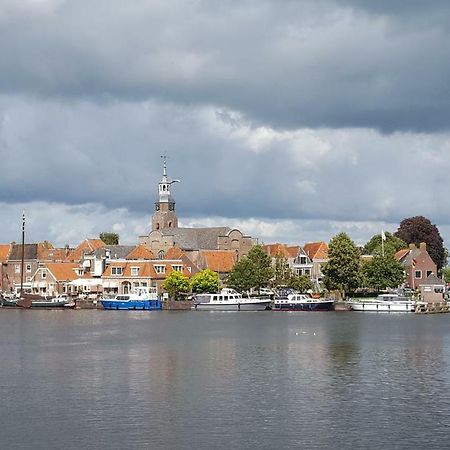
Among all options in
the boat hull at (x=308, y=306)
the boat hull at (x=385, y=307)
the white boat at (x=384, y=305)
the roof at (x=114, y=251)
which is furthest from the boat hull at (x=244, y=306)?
the roof at (x=114, y=251)

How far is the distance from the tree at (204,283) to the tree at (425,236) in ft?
144

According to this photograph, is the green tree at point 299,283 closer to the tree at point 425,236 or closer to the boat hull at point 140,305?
the boat hull at point 140,305

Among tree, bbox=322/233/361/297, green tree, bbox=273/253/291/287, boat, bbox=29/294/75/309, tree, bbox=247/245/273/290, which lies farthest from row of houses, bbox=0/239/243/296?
tree, bbox=322/233/361/297

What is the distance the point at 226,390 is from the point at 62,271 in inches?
5375

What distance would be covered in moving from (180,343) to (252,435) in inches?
1783

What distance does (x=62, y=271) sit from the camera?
18638 centimetres

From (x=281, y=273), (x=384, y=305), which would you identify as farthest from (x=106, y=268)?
(x=384, y=305)

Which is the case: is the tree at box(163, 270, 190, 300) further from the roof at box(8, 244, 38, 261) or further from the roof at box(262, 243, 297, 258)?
the roof at box(8, 244, 38, 261)

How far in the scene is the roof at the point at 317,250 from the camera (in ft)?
618

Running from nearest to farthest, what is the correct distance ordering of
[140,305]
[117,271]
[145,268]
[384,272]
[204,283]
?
[384,272] < [140,305] < [204,283] < [145,268] < [117,271]

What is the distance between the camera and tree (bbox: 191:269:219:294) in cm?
16700

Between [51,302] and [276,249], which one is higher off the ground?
[276,249]

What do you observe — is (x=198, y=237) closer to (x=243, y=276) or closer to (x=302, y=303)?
(x=243, y=276)

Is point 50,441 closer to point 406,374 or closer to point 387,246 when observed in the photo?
point 406,374
